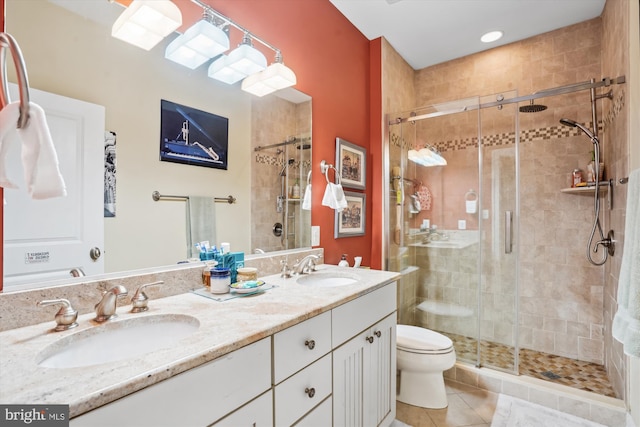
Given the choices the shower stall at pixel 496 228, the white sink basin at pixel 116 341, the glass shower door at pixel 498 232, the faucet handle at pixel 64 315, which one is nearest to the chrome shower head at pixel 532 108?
the shower stall at pixel 496 228

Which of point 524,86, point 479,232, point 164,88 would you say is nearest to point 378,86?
point 524,86

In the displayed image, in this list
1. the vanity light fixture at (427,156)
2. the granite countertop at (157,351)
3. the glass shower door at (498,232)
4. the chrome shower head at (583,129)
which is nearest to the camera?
the granite countertop at (157,351)

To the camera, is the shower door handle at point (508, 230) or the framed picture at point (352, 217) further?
the shower door handle at point (508, 230)

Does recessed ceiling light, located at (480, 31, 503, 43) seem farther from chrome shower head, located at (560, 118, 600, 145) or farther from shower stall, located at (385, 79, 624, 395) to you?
chrome shower head, located at (560, 118, 600, 145)

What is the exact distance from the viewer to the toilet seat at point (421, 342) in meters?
1.93

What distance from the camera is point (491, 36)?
8.78 feet

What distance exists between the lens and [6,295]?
0.87m

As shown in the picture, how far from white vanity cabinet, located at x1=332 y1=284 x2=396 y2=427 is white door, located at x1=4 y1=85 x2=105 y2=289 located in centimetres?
97

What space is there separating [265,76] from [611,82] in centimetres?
222

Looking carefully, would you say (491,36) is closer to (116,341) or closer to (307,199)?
(307,199)

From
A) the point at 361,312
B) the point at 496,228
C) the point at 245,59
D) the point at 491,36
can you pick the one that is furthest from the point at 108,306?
the point at 491,36

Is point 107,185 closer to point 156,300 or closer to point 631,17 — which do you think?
point 156,300

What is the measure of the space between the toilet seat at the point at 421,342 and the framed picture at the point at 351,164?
3.88 ft

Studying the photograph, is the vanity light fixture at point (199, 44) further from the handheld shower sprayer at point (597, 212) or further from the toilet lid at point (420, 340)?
the handheld shower sprayer at point (597, 212)
